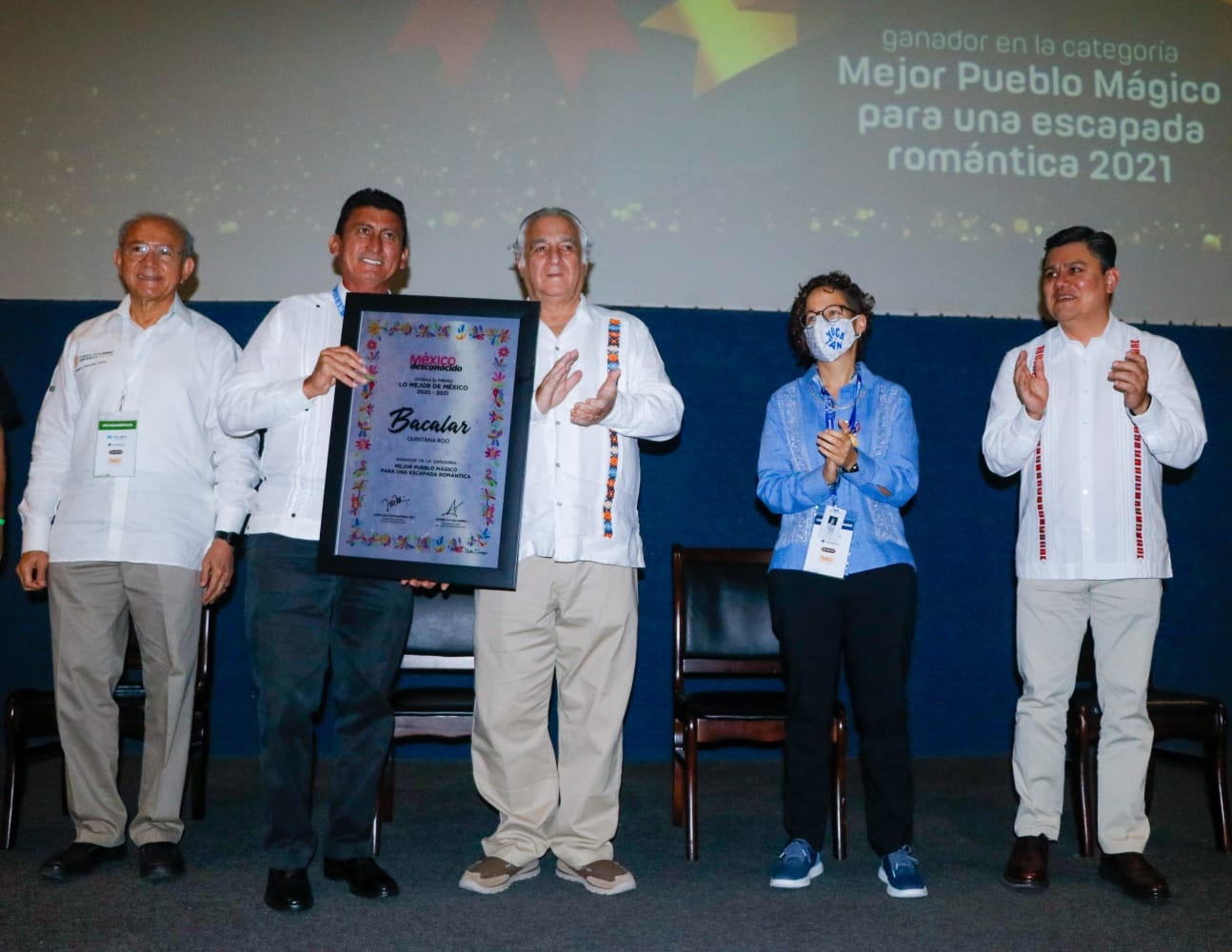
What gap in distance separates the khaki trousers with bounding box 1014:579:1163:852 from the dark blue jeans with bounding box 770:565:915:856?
0.40 m

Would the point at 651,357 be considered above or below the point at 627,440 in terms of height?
above

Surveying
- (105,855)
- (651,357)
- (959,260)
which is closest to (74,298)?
(105,855)

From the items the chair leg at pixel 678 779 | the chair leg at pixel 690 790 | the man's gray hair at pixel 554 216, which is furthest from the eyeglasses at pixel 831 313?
the chair leg at pixel 678 779

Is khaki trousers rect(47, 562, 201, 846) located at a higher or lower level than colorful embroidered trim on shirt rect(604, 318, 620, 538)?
lower

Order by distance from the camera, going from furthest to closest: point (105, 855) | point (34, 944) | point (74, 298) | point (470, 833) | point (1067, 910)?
point (74, 298) → point (470, 833) → point (105, 855) → point (1067, 910) → point (34, 944)

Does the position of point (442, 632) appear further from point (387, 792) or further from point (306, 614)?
point (306, 614)

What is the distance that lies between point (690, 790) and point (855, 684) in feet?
2.14

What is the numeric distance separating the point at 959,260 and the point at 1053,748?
236 cm

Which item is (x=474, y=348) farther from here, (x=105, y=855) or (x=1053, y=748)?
(x=1053, y=748)

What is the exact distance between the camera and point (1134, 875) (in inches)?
112

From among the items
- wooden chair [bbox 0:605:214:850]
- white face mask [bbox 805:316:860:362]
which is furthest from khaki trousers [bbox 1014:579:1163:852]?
wooden chair [bbox 0:605:214:850]

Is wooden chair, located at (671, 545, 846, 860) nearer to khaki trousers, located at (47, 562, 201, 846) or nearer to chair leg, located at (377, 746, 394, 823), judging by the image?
chair leg, located at (377, 746, 394, 823)

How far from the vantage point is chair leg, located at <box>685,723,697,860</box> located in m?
3.20

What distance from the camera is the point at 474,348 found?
9.32ft
